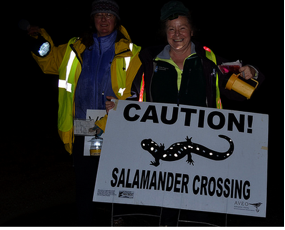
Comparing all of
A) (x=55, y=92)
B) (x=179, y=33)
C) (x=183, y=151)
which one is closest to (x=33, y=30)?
(x=179, y=33)

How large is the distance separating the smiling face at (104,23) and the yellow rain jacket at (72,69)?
0.13 meters

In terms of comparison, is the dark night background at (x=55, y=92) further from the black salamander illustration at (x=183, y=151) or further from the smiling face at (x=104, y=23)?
the black salamander illustration at (x=183, y=151)

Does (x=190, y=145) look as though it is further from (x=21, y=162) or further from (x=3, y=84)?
(x=3, y=84)

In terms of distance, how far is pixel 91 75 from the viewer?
3.62 meters

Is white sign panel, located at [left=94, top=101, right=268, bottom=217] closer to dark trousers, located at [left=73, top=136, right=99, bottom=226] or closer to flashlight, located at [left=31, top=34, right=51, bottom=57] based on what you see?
dark trousers, located at [left=73, top=136, right=99, bottom=226]

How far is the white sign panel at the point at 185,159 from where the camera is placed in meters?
2.95

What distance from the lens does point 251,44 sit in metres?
17.9

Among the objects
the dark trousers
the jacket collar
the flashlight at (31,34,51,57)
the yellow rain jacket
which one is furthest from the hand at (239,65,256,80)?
the flashlight at (31,34,51,57)

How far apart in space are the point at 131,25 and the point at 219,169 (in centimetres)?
1420

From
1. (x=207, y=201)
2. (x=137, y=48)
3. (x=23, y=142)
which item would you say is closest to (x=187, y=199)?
(x=207, y=201)

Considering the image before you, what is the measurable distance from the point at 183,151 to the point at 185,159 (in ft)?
0.19

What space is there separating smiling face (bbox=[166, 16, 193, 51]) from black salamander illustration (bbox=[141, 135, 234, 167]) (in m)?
0.77

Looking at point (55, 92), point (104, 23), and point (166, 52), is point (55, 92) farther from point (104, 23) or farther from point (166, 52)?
point (166, 52)

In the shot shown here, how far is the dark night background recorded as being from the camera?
16.4ft
